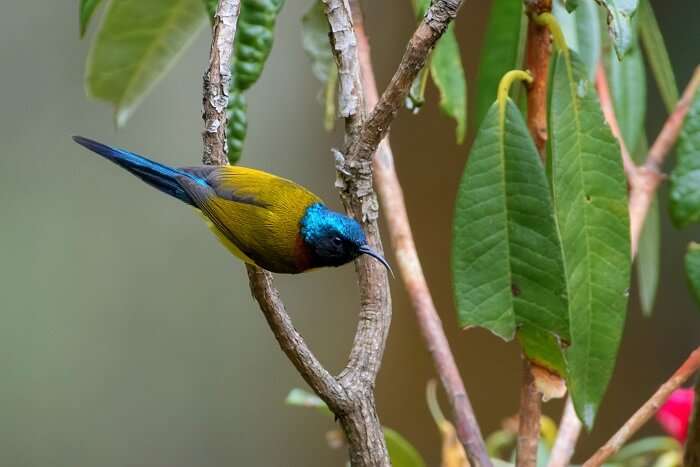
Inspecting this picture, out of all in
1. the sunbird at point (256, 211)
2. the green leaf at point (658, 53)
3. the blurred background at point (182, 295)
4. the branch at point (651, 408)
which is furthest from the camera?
the blurred background at point (182, 295)

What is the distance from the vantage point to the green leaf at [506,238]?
1161 mm

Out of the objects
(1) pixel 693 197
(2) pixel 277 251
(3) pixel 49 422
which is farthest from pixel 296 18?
(1) pixel 693 197

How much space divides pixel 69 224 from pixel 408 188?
1.26 metres

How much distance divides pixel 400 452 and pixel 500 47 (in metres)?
0.67

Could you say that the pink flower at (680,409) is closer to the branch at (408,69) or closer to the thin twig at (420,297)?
the thin twig at (420,297)

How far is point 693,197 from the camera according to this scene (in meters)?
1.29

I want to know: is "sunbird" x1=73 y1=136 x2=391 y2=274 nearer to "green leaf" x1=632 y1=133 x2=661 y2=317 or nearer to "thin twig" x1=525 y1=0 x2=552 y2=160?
"thin twig" x1=525 y1=0 x2=552 y2=160

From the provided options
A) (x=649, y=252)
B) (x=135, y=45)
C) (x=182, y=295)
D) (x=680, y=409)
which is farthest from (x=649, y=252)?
(x=182, y=295)

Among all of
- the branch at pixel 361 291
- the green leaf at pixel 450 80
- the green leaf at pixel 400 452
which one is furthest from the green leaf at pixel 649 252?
the branch at pixel 361 291

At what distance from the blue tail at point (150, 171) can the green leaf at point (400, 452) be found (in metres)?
0.48

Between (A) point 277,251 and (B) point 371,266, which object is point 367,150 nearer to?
(B) point 371,266

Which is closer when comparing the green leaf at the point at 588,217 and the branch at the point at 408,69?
the branch at the point at 408,69

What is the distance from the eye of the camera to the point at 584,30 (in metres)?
1.55

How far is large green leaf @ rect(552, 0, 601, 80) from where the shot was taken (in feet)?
4.95
